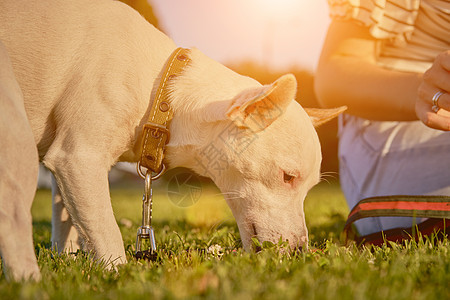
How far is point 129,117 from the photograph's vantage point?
2488mm

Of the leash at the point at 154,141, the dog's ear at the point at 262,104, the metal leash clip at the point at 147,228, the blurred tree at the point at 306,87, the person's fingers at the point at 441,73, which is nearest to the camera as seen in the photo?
the dog's ear at the point at 262,104

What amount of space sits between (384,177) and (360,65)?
983 mm

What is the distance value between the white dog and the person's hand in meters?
0.73

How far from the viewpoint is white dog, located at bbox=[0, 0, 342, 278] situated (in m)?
2.34

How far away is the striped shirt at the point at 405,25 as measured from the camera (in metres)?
3.60

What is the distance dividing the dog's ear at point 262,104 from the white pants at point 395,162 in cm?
170

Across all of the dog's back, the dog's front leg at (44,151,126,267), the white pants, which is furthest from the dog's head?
the white pants

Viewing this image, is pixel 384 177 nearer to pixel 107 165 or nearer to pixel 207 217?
pixel 207 217

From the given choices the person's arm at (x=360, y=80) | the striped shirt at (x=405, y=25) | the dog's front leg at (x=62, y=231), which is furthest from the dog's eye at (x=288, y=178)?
the striped shirt at (x=405, y=25)

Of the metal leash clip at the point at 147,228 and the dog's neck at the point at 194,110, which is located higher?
A: the dog's neck at the point at 194,110

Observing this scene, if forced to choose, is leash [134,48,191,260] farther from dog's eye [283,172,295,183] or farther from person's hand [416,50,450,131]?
person's hand [416,50,450,131]

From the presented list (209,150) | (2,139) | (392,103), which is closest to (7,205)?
(2,139)

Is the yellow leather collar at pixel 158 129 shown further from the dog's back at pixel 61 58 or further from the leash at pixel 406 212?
the leash at pixel 406 212

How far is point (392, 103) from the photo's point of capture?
136 inches
